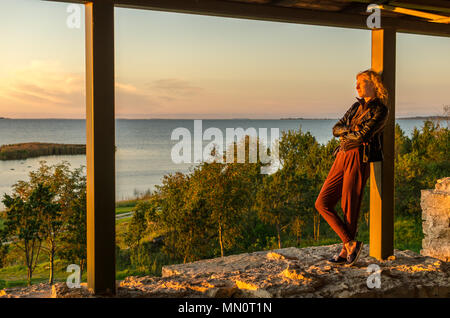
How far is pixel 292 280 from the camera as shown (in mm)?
3859

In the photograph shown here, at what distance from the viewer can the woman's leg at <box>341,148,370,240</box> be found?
13.6 feet

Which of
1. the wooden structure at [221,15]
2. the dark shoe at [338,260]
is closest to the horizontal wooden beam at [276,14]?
the wooden structure at [221,15]

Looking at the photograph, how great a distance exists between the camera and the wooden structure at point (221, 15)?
338 centimetres

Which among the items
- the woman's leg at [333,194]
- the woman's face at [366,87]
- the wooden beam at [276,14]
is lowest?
the woman's leg at [333,194]

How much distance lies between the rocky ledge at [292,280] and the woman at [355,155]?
347 millimetres

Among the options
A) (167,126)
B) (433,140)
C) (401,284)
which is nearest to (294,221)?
(433,140)

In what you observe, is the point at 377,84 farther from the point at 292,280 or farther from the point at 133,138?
the point at 133,138

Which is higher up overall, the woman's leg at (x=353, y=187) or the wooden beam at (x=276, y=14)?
the wooden beam at (x=276, y=14)

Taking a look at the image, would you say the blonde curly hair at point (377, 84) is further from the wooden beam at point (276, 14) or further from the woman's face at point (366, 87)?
the wooden beam at point (276, 14)

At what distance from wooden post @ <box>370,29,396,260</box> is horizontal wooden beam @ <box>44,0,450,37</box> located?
18 centimetres

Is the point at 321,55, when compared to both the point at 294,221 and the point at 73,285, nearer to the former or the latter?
the point at 294,221

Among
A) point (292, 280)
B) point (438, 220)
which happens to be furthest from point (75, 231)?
point (438, 220)

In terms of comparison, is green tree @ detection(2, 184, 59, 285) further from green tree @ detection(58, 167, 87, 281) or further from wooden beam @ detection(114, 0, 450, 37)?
wooden beam @ detection(114, 0, 450, 37)

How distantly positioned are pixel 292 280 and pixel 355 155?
127 cm
